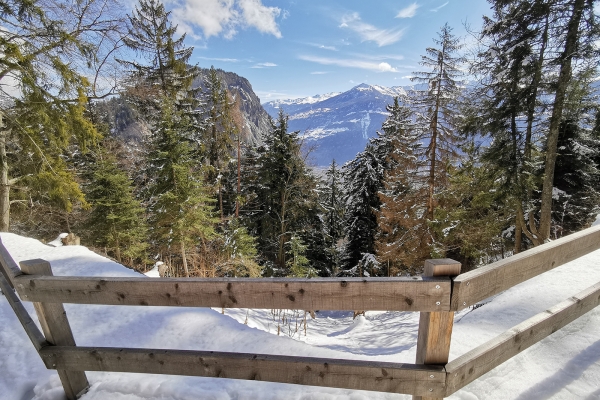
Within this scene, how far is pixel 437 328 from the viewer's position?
5.53 ft

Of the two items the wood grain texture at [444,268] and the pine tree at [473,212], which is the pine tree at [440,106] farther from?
the wood grain texture at [444,268]

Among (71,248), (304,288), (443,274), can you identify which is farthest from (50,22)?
(443,274)

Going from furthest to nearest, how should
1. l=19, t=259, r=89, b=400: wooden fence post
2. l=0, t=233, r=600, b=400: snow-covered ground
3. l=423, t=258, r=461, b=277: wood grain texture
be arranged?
l=0, t=233, r=600, b=400: snow-covered ground
l=19, t=259, r=89, b=400: wooden fence post
l=423, t=258, r=461, b=277: wood grain texture

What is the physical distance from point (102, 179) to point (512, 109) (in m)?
19.6

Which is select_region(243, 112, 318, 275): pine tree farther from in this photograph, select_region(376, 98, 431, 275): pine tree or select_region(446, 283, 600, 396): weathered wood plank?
select_region(446, 283, 600, 396): weathered wood plank

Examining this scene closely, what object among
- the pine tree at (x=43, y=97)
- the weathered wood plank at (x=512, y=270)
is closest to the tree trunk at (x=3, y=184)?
the pine tree at (x=43, y=97)

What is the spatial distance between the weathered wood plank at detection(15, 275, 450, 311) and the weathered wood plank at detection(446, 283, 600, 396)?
52 cm

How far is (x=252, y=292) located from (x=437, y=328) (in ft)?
3.72

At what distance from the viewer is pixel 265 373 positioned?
2.07 m

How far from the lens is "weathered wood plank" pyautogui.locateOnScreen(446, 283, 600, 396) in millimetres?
1803

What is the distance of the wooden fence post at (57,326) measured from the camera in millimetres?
2229

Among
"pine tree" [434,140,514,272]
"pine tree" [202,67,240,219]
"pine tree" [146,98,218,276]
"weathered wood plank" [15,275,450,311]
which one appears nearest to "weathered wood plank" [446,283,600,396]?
"weathered wood plank" [15,275,450,311]

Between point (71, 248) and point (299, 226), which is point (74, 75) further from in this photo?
point (299, 226)

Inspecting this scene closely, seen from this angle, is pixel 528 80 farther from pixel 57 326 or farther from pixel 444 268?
pixel 57 326
